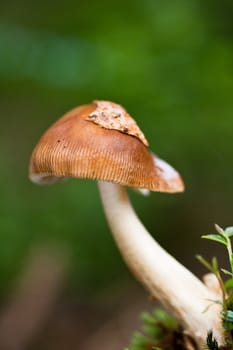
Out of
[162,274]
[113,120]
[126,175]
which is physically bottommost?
[162,274]

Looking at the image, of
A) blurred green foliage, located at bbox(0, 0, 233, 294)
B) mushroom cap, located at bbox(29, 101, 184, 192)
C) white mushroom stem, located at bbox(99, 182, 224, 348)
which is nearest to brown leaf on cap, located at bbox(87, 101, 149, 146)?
mushroom cap, located at bbox(29, 101, 184, 192)

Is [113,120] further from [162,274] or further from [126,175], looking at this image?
[162,274]

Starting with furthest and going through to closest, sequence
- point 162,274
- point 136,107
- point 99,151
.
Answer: point 136,107
point 162,274
point 99,151

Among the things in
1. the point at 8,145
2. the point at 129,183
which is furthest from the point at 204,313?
the point at 8,145

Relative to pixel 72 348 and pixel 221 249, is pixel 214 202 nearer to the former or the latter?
pixel 221 249

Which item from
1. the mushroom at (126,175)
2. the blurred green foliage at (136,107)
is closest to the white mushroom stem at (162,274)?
the mushroom at (126,175)

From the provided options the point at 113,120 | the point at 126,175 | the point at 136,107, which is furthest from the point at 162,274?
the point at 136,107

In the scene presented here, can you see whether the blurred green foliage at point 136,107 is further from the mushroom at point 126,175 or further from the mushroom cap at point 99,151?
the mushroom cap at point 99,151

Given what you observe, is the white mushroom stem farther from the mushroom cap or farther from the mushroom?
the mushroom cap
